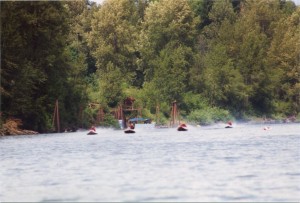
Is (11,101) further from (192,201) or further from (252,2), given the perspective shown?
(252,2)

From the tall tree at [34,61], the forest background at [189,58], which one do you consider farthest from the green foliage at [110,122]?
the tall tree at [34,61]

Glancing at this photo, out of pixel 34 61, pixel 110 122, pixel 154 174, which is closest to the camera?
pixel 154 174

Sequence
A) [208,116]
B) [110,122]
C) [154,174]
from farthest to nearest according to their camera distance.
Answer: [208,116]
[110,122]
[154,174]

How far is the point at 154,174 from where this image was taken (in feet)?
106

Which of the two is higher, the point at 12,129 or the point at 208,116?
the point at 208,116

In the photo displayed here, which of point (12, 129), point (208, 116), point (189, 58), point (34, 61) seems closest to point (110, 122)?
point (34, 61)

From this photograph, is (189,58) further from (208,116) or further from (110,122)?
(110,122)

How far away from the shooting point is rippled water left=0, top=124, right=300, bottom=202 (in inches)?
1002

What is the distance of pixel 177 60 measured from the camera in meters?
115

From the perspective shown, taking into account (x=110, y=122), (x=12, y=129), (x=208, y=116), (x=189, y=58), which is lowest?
(x=12, y=129)

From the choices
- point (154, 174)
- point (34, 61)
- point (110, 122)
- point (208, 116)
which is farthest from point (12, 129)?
point (154, 174)

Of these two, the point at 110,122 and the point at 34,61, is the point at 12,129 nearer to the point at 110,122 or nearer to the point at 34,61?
the point at 34,61

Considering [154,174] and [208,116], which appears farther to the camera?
[208,116]

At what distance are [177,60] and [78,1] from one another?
26.7 m
